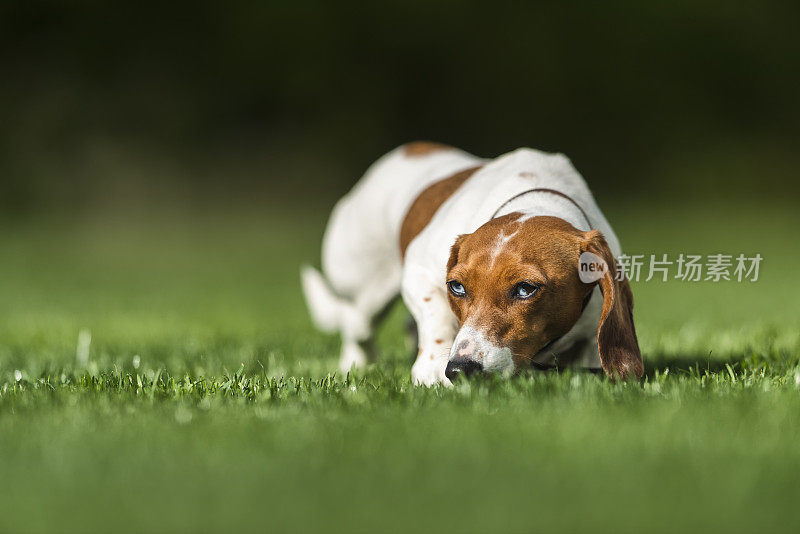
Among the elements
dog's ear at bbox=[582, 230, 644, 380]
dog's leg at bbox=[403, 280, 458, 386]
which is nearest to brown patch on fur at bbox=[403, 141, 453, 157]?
dog's leg at bbox=[403, 280, 458, 386]

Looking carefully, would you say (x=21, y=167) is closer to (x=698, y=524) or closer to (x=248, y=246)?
(x=248, y=246)

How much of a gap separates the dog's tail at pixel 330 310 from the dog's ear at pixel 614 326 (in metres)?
2.08

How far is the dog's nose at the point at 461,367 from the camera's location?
3268mm

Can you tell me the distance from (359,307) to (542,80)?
15452 millimetres

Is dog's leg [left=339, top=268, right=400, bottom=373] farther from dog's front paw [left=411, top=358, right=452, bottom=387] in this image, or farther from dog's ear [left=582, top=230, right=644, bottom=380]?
dog's ear [left=582, top=230, right=644, bottom=380]

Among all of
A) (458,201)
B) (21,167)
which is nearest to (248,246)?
(21,167)

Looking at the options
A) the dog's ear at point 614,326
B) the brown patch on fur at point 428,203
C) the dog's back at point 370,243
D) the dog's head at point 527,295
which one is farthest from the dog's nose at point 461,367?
the dog's back at point 370,243

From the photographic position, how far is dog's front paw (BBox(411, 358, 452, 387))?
3668 millimetres

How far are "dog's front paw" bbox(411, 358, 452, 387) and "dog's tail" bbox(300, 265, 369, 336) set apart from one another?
5.40ft

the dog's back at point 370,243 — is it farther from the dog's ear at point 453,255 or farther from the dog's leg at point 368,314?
the dog's ear at point 453,255

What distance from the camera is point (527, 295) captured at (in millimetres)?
3389

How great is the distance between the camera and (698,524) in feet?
7.03

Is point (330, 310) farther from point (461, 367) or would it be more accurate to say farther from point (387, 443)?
point (387, 443)

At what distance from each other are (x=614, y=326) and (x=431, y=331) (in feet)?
2.34
